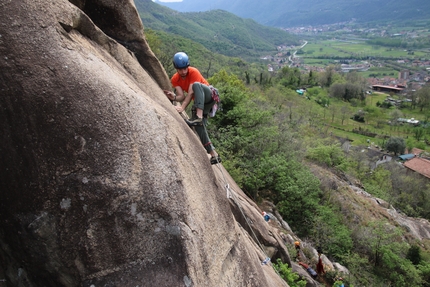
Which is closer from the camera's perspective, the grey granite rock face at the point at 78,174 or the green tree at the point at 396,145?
the grey granite rock face at the point at 78,174

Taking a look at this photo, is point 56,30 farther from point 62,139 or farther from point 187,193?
point 187,193

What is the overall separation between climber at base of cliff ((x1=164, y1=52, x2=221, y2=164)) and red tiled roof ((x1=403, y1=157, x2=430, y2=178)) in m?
65.0

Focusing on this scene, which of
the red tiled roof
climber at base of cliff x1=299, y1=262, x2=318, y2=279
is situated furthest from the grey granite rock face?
the red tiled roof

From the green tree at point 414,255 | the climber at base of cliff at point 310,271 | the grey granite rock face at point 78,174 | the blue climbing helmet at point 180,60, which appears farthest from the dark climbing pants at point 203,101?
the green tree at point 414,255

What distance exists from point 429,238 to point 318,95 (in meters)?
73.6

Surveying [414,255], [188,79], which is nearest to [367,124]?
[414,255]

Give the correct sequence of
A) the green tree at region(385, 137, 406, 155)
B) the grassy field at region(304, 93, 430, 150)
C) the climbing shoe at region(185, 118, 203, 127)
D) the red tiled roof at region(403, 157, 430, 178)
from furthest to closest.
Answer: the grassy field at region(304, 93, 430, 150) < the green tree at region(385, 137, 406, 155) < the red tiled roof at region(403, 157, 430, 178) < the climbing shoe at region(185, 118, 203, 127)

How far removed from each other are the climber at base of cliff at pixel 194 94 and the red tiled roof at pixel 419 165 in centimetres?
6502

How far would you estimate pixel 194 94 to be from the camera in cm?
746

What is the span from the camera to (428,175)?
58938mm

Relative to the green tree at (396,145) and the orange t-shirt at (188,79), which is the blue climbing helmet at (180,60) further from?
the green tree at (396,145)

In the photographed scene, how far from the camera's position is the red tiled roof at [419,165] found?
5997 cm

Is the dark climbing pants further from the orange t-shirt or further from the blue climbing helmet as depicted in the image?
the blue climbing helmet

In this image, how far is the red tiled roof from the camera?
60.0 m
